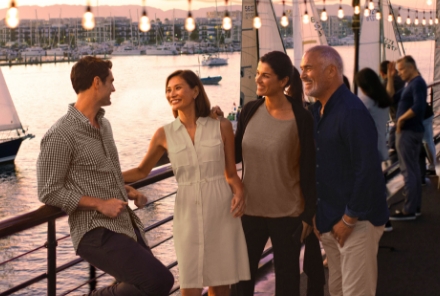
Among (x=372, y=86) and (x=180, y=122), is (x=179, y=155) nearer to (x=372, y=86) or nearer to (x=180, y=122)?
(x=180, y=122)

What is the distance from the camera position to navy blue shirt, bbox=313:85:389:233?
2.83 metres

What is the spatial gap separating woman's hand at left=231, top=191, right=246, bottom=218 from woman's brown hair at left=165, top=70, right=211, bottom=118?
40 centimetres

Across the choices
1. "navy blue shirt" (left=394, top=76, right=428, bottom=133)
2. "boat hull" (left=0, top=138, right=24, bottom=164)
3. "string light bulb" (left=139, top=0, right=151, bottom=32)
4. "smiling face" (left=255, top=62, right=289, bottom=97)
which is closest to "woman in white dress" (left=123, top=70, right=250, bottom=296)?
"smiling face" (left=255, top=62, right=289, bottom=97)

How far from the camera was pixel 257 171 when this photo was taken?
3232mm

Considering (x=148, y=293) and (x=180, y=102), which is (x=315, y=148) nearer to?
(x=180, y=102)

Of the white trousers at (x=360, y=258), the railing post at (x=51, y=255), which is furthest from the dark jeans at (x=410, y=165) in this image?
the railing post at (x=51, y=255)

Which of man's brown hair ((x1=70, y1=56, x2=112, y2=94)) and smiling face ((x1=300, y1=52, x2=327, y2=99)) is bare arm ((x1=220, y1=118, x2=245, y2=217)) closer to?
smiling face ((x1=300, y1=52, x2=327, y2=99))

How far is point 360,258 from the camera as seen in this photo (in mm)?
3023

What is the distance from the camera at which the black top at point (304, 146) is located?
3.21 meters

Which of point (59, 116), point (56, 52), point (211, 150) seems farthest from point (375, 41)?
point (56, 52)

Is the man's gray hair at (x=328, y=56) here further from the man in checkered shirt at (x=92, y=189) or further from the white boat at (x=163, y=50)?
the white boat at (x=163, y=50)

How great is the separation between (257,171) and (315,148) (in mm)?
299

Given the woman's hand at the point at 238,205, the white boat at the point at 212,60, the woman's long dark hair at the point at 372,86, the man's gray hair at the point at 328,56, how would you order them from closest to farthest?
1. the man's gray hair at the point at 328,56
2. the woman's hand at the point at 238,205
3. the woman's long dark hair at the point at 372,86
4. the white boat at the point at 212,60

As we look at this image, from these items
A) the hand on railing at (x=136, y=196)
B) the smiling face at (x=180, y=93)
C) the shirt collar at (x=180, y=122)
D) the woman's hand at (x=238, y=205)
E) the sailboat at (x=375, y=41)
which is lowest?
the woman's hand at (x=238, y=205)
